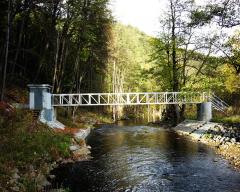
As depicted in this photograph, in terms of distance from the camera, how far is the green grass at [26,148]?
1212 cm

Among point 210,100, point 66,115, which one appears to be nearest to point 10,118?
point 66,115

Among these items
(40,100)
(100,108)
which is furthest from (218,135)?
(100,108)

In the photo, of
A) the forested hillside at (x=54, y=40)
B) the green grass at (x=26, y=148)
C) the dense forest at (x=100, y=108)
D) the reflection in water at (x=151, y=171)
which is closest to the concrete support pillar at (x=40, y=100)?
the dense forest at (x=100, y=108)

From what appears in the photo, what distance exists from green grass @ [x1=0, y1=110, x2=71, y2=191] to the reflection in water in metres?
1.11

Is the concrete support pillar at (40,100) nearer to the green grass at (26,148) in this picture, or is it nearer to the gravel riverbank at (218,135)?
the green grass at (26,148)

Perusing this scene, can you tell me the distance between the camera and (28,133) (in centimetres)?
1759

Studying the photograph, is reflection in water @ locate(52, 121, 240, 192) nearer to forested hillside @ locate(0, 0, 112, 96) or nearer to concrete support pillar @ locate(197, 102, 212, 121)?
concrete support pillar @ locate(197, 102, 212, 121)

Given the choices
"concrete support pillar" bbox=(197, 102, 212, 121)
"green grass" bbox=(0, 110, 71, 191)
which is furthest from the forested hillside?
"concrete support pillar" bbox=(197, 102, 212, 121)

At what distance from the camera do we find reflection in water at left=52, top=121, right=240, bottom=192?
1264cm

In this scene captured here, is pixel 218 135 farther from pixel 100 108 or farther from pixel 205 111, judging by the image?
pixel 100 108

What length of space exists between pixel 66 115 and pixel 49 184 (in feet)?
72.6

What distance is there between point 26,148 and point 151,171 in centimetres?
535

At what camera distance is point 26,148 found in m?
15.5

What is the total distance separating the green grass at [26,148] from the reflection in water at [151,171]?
111 centimetres
